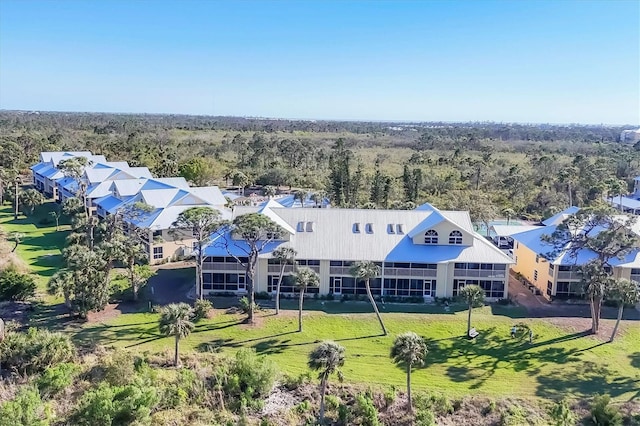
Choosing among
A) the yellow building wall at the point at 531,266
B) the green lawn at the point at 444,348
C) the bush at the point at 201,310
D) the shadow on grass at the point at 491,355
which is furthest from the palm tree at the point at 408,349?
the yellow building wall at the point at 531,266

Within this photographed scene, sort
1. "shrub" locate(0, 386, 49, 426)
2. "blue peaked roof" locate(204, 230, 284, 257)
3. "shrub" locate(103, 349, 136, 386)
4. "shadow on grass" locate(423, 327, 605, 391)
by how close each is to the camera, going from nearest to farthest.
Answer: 1. "shrub" locate(0, 386, 49, 426)
2. "shrub" locate(103, 349, 136, 386)
3. "shadow on grass" locate(423, 327, 605, 391)
4. "blue peaked roof" locate(204, 230, 284, 257)

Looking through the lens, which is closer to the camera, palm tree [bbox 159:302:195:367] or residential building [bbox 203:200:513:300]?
palm tree [bbox 159:302:195:367]

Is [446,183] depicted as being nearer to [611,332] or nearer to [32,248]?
[611,332]

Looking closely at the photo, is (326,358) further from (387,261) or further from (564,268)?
(564,268)

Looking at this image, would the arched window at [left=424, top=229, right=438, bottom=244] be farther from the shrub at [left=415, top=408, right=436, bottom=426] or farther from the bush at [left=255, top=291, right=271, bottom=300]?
the shrub at [left=415, top=408, right=436, bottom=426]

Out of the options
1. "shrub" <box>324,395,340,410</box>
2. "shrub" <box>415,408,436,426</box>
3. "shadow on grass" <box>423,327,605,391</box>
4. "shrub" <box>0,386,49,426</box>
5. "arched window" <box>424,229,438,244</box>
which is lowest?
"shrub" <box>324,395,340,410</box>

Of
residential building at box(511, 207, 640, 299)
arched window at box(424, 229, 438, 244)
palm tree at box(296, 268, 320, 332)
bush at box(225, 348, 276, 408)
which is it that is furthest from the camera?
arched window at box(424, 229, 438, 244)

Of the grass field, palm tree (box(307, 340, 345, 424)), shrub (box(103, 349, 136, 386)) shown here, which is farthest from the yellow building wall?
shrub (box(103, 349, 136, 386))

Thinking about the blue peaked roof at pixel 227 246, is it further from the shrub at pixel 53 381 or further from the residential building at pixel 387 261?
the shrub at pixel 53 381

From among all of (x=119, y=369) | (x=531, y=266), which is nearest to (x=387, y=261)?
(x=531, y=266)
